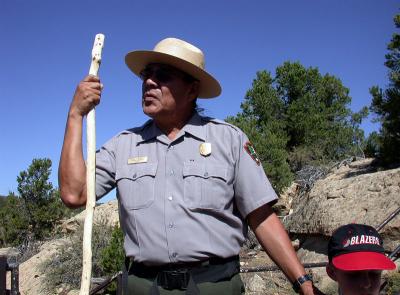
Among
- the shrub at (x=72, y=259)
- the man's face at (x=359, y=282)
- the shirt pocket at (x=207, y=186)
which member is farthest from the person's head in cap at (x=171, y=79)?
the shrub at (x=72, y=259)

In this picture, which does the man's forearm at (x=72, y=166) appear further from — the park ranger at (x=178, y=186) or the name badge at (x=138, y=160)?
the name badge at (x=138, y=160)

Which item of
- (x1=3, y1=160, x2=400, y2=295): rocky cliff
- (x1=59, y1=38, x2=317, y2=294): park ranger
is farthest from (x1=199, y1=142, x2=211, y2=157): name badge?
(x1=3, y1=160, x2=400, y2=295): rocky cliff

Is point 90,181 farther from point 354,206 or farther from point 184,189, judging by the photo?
point 354,206

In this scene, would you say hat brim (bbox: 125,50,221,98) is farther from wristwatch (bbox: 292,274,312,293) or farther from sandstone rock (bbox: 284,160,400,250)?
sandstone rock (bbox: 284,160,400,250)

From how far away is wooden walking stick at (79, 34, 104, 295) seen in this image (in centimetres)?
196

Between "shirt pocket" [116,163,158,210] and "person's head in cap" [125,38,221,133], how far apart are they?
0.28m

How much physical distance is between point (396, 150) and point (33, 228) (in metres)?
11.4

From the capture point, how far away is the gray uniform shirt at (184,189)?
221cm

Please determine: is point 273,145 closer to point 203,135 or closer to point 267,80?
point 267,80

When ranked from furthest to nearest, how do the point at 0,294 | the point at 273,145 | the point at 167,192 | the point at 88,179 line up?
the point at 273,145 → the point at 0,294 → the point at 167,192 → the point at 88,179

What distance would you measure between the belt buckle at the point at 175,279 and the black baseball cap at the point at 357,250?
641 millimetres

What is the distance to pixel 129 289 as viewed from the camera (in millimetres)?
2320

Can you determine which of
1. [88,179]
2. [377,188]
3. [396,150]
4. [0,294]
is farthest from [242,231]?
[396,150]

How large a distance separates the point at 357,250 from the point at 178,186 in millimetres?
841
